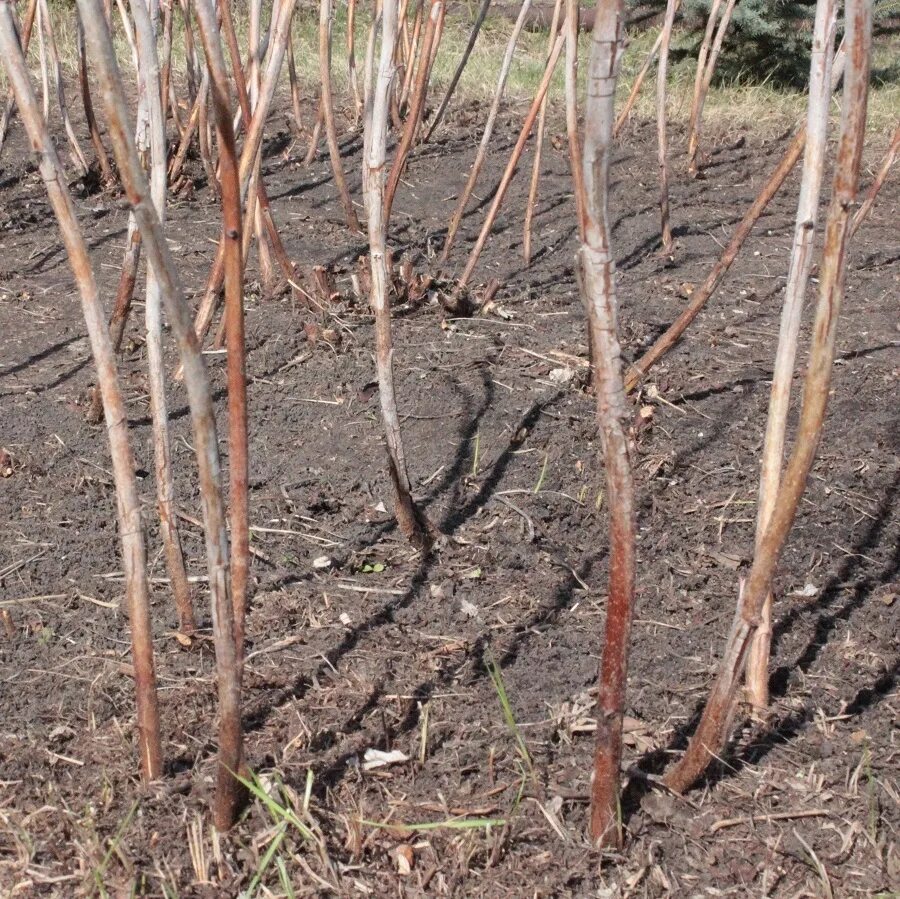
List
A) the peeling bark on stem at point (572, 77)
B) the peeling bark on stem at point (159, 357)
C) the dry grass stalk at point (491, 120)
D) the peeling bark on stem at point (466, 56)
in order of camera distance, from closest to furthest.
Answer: the peeling bark on stem at point (159, 357), the peeling bark on stem at point (572, 77), the dry grass stalk at point (491, 120), the peeling bark on stem at point (466, 56)

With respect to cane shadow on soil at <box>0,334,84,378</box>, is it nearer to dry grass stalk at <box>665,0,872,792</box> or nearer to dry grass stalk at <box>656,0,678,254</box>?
dry grass stalk at <box>656,0,678,254</box>

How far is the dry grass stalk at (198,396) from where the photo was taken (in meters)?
1.07

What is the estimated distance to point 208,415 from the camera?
122cm

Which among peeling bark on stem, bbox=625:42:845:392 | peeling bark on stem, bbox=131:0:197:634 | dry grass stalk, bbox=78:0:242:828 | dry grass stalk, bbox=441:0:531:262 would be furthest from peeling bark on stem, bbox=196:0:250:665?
dry grass stalk, bbox=441:0:531:262

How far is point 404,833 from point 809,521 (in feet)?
3.95

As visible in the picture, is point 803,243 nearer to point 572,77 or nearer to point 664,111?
point 572,77

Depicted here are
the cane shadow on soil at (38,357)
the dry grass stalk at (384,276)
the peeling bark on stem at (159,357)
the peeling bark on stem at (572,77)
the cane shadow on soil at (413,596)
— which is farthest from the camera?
the cane shadow on soil at (38,357)

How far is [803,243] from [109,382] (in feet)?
2.95

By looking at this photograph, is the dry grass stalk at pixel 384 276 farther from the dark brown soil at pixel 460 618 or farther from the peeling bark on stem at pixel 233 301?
the peeling bark on stem at pixel 233 301

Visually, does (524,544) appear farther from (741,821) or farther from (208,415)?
(208,415)

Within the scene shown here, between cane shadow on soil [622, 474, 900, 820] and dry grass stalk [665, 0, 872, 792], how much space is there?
0.09 meters

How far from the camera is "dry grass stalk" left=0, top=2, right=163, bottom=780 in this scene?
1.21 meters

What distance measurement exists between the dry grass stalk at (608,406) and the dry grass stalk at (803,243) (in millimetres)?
220

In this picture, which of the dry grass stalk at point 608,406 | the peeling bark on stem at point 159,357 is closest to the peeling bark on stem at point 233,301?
the peeling bark on stem at point 159,357
